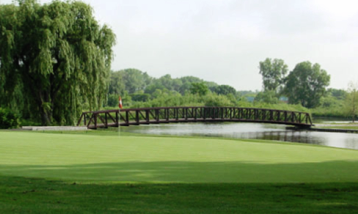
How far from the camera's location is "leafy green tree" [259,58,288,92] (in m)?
103

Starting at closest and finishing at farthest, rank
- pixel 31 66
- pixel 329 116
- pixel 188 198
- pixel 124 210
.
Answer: pixel 124 210 → pixel 188 198 → pixel 31 66 → pixel 329 116

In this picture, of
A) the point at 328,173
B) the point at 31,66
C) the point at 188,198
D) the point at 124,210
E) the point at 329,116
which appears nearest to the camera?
the point at 124,210

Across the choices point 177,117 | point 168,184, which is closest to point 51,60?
point 177,117

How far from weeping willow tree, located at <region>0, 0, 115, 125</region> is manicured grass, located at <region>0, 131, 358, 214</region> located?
1819 cm

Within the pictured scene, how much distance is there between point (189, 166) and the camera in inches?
352

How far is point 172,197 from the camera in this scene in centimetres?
618

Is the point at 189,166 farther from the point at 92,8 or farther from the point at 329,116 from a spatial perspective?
the point at 329,116

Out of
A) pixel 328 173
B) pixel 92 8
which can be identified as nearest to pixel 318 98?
pixel 92 8

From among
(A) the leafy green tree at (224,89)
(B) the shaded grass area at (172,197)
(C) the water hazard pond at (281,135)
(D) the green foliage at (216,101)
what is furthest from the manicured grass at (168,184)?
(A) the leafy green tree at (224,89)

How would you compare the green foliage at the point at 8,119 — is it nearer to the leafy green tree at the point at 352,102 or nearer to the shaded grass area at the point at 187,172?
the shaded grass area at the point at 187,172

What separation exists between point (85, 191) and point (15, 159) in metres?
3.67

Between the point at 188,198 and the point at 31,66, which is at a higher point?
the point at 31,66

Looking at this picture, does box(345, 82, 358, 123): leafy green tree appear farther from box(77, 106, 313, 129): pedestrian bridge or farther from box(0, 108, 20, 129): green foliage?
box(0, 108, 20, 129): green foliage

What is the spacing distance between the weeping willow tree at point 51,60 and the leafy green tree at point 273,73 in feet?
260
